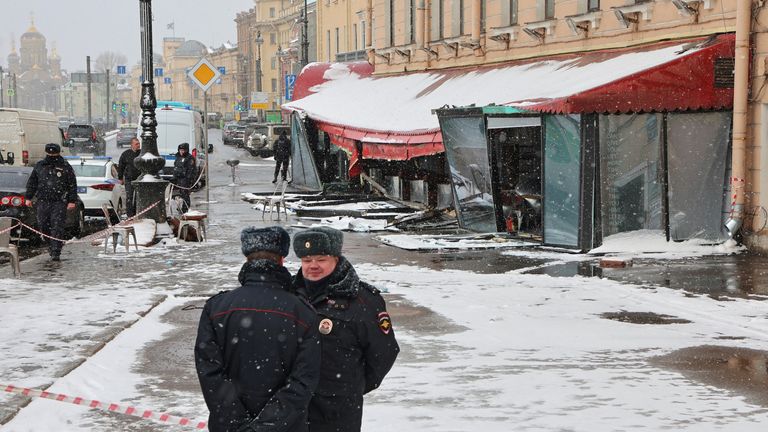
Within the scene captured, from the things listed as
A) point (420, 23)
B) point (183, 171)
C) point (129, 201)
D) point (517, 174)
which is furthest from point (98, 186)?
point (420, 23)

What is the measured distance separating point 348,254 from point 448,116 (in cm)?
397

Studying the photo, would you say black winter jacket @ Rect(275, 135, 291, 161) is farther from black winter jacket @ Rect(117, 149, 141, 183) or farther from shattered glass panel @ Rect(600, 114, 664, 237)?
shattered glass panel @ Rect(600, 114, 664, 237)

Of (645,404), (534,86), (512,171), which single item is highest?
(534,86)

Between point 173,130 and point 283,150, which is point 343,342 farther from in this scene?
point 173,130

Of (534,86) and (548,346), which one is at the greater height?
(534,86)

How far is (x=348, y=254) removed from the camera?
55.6 ft

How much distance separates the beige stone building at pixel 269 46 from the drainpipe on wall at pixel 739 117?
8840 cm

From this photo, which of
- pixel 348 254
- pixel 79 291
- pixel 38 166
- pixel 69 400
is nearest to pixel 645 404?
pixel 69 400

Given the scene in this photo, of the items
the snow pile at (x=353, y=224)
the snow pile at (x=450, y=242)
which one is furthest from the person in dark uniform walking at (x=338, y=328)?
the snow pile at (x=353, y=224)

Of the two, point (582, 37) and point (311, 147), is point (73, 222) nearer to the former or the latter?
point (582, 37)

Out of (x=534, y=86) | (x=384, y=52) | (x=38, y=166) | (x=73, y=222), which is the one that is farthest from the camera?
(x=384, y=52)

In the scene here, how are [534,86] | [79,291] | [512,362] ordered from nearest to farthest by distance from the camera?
[512,362]
[79,291]
[534,86]

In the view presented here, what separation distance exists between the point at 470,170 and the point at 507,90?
1719 mm

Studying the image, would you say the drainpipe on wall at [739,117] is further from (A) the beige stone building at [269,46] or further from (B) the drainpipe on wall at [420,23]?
(A) the beige stone building at [269,46]
